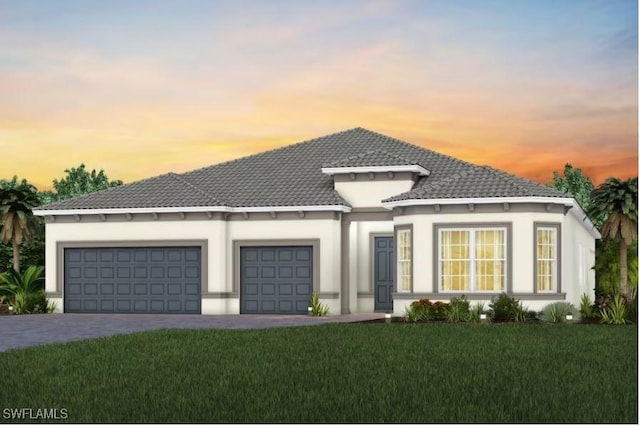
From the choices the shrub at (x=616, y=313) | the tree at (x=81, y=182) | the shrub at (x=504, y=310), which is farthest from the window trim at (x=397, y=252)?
the tree at (x=81, y=182)

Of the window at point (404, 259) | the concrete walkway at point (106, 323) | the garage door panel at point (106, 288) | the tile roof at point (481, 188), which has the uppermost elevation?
the tile roof at point (481, 188)

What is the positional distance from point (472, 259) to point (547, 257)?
2226 mm

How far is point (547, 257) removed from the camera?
30516mm

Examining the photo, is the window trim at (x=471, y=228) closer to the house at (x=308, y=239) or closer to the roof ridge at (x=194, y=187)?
the house at (x=308, y=239)

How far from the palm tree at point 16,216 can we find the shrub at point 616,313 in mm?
23595

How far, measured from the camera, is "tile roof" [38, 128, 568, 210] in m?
31.3

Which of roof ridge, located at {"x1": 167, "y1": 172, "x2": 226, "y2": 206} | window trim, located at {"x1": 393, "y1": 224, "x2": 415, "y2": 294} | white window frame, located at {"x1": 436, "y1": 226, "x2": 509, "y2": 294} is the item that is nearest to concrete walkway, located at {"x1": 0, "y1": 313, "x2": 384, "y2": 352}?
window trim, located at {"x1": 393, "y1": 224, "x2": 415, "y2": 294}

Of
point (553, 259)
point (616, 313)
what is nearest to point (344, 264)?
point (553, 259)

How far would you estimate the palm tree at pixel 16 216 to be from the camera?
41375 millimetres

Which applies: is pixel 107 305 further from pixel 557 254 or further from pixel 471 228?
pixel 557 254

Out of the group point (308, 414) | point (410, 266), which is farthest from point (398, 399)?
point (410, 266)

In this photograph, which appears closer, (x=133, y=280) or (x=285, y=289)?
(x=285, y=289)

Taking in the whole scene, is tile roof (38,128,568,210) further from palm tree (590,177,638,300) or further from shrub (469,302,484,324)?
palm tree (590,177,638,300)

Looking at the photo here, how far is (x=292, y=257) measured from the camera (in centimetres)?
3406
